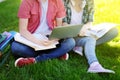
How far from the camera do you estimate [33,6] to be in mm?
4289

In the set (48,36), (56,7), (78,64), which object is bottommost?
(78,64)

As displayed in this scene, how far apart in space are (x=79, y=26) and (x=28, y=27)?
62cm

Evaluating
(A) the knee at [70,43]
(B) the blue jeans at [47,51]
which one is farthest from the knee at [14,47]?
(A) the knee at [70,43]

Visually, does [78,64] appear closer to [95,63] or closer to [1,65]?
[95,63]

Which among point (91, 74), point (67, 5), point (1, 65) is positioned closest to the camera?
point (91, 74)

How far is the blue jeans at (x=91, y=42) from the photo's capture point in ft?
13.8

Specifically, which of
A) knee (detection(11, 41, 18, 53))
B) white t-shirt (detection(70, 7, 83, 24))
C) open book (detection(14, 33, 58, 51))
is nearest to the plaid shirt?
white t-shirt (detection(70, 7, 83, 24))

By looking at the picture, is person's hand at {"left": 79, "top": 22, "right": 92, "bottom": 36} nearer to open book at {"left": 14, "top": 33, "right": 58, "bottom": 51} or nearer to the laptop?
the laptop

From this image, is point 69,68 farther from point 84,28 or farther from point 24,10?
point 24,10

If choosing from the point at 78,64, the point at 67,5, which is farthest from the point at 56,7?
the point at 78,64

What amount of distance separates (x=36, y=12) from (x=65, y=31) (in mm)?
439

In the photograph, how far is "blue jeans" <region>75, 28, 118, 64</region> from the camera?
4.21m

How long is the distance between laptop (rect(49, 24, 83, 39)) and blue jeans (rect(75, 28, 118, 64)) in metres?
0.19

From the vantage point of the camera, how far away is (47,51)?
438 centimetres
